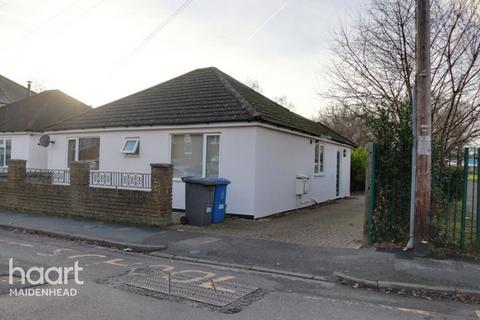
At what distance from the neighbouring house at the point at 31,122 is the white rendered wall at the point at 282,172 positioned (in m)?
12.2

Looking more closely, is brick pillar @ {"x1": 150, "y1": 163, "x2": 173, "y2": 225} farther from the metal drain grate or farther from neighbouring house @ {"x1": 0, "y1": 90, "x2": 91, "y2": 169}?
neighbouring house @ {"x1": 0, "y1": 90, "x2": 91, "y2": 169}

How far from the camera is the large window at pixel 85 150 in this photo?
1534 cm

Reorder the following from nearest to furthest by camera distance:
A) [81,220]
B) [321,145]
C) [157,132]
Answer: [81,220] < [157,132] < [321,145]

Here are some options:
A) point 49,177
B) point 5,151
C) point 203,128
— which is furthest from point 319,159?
point 5,151

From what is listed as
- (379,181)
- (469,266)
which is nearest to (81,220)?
(379,181)

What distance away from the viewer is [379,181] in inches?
343

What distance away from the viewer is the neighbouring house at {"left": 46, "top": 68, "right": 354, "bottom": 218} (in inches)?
475

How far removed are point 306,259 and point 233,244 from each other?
1.81m

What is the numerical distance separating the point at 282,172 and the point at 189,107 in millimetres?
3854

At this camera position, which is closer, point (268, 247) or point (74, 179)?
point (268, 247)

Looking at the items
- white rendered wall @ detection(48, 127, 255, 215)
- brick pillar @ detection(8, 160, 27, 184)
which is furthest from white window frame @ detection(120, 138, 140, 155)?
brick pillar @ detection(8, 160, 27, 184)

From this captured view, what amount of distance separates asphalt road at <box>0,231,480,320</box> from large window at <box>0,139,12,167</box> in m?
17.5

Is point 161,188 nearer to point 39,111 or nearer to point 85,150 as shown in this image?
point 85,150

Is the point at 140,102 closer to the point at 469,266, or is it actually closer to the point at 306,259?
the point at 306,259
